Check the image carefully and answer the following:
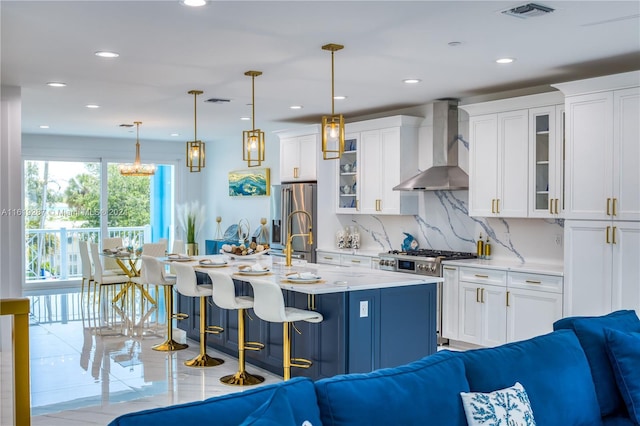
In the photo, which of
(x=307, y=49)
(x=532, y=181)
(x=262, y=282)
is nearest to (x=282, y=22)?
(x=307, y=49)

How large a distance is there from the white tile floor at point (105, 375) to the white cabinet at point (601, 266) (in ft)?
8.85

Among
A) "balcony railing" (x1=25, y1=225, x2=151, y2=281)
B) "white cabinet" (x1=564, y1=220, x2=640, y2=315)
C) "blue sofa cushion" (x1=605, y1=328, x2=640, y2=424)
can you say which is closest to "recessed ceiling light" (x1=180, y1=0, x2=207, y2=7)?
"blue sofa cushion" (x1=605, y1=328, x2=640, y2=424)

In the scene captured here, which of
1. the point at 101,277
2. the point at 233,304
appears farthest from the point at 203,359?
the point at 101,277

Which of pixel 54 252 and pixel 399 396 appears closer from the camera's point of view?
pixel 399 396

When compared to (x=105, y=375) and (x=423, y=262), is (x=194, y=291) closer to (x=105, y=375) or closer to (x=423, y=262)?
(x=105, y=375)

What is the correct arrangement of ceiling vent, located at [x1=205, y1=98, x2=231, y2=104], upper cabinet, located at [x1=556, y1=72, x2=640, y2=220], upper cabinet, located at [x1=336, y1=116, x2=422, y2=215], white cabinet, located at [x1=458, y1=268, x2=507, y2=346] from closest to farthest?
upper cabinet, located at [x1=556, y1=72, x2=640, y2=220] < white cabinet, located at [x1=458, y1=268, x2=507, y2=346] < ceiling vent, located at [x1=205, y1=98, x2=231, y2=104] < upper cabinet, located at [x1=336, y1=116, x2=422, y2=215]

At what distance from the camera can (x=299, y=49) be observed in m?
4.63

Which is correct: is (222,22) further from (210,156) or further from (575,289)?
(210,156)

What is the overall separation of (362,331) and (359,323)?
0.07 meters

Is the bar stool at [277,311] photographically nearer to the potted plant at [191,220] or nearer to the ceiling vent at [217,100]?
the ceiling vent at [217,100]

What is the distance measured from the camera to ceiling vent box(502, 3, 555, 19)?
365 cm

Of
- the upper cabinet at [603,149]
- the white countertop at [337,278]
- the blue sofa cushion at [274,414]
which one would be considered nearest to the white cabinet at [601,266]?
the upper cabinet at [603,149]

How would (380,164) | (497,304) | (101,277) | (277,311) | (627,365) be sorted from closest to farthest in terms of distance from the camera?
(627,365), (277,311), (497,304), (380,164), (101,277)

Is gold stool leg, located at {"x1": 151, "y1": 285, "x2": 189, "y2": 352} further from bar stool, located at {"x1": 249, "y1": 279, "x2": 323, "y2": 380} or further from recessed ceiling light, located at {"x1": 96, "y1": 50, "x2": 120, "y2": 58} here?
recessed ceiling light, located at {"x1": 96, "y1": 50, "x2": 120, "y2": 58}
